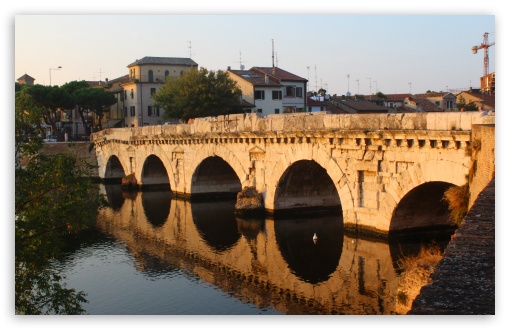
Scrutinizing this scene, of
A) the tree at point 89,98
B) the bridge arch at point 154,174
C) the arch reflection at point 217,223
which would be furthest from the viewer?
the tree at point 89,98

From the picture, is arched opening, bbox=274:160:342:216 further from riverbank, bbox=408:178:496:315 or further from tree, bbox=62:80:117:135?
tree, bbox=62:80:117:135

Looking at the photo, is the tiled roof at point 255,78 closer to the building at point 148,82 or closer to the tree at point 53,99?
the building at point 148,82

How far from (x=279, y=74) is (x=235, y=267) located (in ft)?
Answer: 129

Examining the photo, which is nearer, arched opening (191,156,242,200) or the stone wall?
the stone wall

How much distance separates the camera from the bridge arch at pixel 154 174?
4271cm

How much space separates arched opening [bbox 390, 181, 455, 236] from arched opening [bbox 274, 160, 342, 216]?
6191 millimetres

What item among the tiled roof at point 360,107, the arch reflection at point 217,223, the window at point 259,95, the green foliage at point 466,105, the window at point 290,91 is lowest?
the arch reflection at point 217,223

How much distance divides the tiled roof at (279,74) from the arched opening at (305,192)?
2988 cm

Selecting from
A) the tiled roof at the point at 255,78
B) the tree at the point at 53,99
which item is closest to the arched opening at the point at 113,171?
the tree at the point at 53,99

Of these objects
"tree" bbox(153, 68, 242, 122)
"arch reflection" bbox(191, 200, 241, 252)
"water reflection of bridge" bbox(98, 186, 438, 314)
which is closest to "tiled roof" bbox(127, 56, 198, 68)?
"tree" bbox(153, 68, 242, 122)

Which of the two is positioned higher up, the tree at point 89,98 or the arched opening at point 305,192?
the tree at point 89,98

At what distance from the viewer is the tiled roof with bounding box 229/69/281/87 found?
55531 mm

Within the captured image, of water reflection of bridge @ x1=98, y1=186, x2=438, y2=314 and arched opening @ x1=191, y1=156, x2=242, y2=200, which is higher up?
arched opening @ x1=191, y1=156, x2=242, y2=200

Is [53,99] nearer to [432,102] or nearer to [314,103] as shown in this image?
[314,103]
